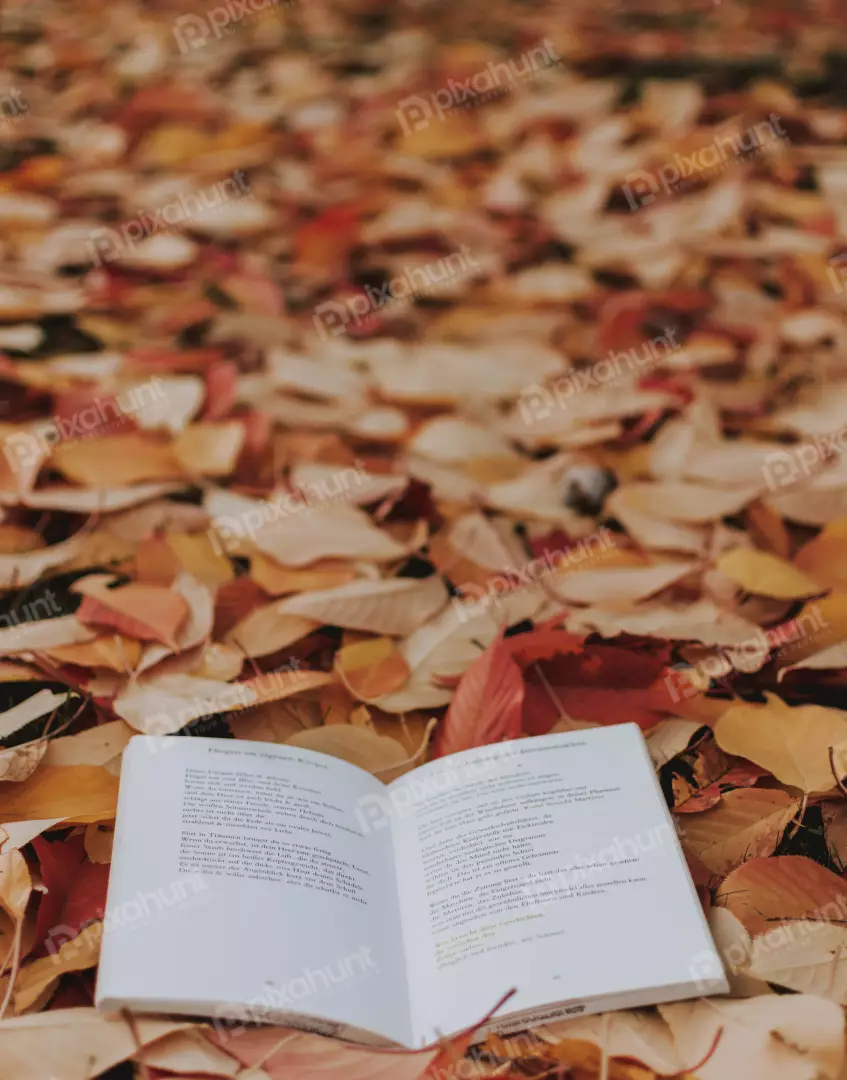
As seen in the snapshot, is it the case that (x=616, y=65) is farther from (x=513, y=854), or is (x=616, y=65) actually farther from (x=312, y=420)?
(x=513, y=854)

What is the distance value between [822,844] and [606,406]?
64 cm

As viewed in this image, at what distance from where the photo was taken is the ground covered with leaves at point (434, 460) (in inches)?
28.9

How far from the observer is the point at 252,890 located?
2.35 ft

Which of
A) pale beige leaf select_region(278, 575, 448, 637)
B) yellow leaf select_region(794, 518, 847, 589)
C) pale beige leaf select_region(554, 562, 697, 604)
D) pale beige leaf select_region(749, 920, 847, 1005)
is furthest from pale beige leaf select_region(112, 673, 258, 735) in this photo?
yellow leaf select_region(794, 518, 847, 589)

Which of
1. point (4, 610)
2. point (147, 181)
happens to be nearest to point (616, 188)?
point (147, 181)

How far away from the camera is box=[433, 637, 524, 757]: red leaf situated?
855 mm

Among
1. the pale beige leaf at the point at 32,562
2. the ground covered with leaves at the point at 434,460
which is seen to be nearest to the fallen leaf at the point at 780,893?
the ground covered with leaves at the point at 434,460

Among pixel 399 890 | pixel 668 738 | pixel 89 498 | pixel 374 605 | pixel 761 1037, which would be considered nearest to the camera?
pixel 761 1037

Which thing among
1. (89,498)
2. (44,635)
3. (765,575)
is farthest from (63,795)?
(765,575)

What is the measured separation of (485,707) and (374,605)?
171 mm

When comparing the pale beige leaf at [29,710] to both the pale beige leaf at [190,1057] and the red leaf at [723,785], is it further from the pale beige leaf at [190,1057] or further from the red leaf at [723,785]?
the red leaf at [723,785]

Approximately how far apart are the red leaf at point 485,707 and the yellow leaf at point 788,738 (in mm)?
171

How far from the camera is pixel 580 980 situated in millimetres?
679

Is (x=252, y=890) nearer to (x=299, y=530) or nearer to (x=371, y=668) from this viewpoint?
(x=371, y=668)
